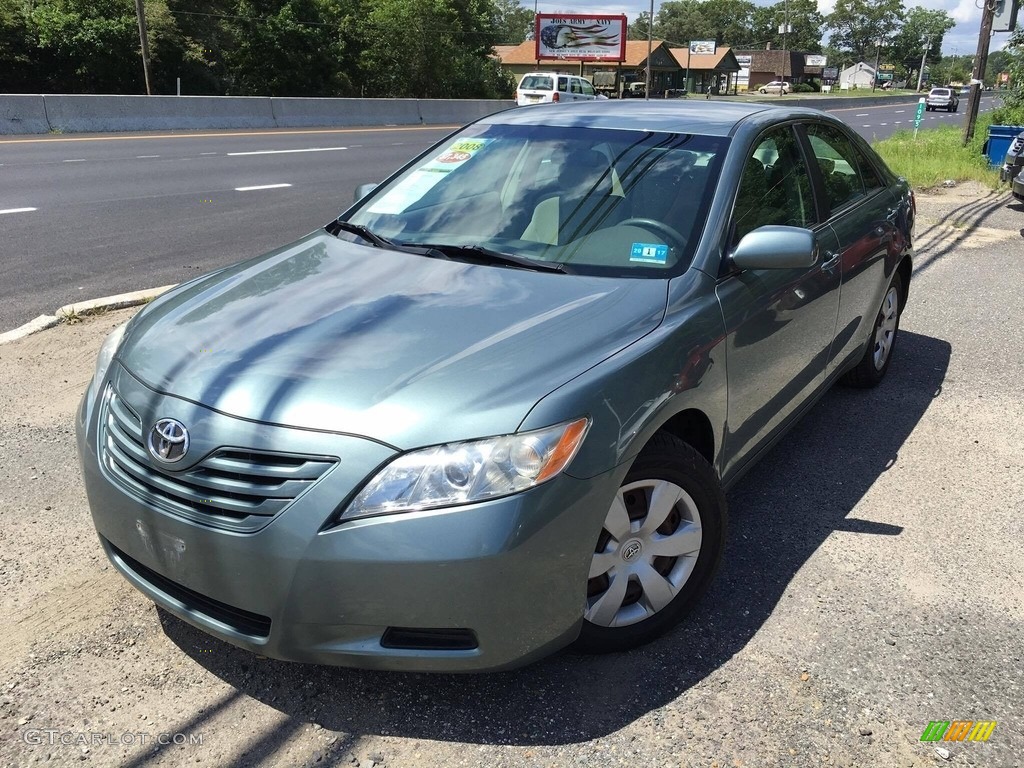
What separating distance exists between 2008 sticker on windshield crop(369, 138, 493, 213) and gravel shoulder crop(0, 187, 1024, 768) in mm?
1853

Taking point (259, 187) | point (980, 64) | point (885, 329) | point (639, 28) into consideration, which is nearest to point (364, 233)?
point (885, 329)

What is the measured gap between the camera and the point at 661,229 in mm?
3283

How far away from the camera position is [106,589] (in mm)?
3148

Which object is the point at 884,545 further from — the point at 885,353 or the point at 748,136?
the point at 885,353

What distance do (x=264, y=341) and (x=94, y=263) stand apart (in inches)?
237

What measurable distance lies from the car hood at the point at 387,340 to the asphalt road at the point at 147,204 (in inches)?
153

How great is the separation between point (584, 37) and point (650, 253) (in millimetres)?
60563

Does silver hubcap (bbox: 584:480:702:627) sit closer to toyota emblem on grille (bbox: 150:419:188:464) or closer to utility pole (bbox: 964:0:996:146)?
toyota emblem on grille (bbox: 150:419:188:464)

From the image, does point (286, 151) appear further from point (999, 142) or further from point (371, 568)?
point (371, 568)

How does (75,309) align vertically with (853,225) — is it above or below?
below

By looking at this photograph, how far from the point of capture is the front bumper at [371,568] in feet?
7.29

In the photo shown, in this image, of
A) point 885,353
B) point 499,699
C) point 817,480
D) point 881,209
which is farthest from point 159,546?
point 885,353

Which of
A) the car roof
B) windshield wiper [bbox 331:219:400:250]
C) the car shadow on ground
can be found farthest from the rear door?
windshield wiper [bbox 331:219:400:250]

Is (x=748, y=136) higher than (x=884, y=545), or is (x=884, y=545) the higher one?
(x=748, y=136)
